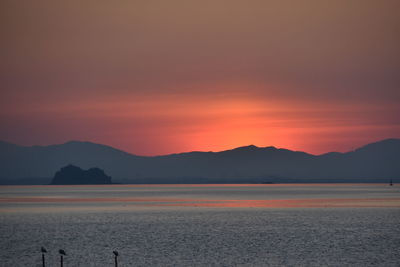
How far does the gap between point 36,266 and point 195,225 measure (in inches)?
2206

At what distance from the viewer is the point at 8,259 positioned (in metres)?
72.8

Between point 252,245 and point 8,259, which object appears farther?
point 252,245

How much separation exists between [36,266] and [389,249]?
144 ft

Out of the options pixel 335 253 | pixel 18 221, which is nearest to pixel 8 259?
pixel 335 253

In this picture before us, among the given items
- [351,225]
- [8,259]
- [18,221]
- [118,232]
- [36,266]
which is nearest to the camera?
[36,266]

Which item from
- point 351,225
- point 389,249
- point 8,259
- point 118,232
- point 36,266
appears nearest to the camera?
point 36,266

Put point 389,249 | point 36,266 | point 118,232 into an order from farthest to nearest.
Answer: point 118,232 → point 389,249 → point 36,266

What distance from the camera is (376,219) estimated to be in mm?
135750

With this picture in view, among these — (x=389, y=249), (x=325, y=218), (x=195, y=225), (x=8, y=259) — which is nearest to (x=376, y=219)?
(x=325, y=218)

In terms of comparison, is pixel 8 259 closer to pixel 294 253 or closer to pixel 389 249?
pixel 294 253

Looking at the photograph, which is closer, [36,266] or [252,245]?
[36,266]

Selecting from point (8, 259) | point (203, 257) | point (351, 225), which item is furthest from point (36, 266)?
point (351, 225)

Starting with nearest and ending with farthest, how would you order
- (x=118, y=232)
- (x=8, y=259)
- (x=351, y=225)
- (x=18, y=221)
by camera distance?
1. (x=8, y=259)
2. (x=118, y=232)
3. (x=351, y=225)
4. (x=18, y=221)

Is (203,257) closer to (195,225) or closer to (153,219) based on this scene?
(195,225)
